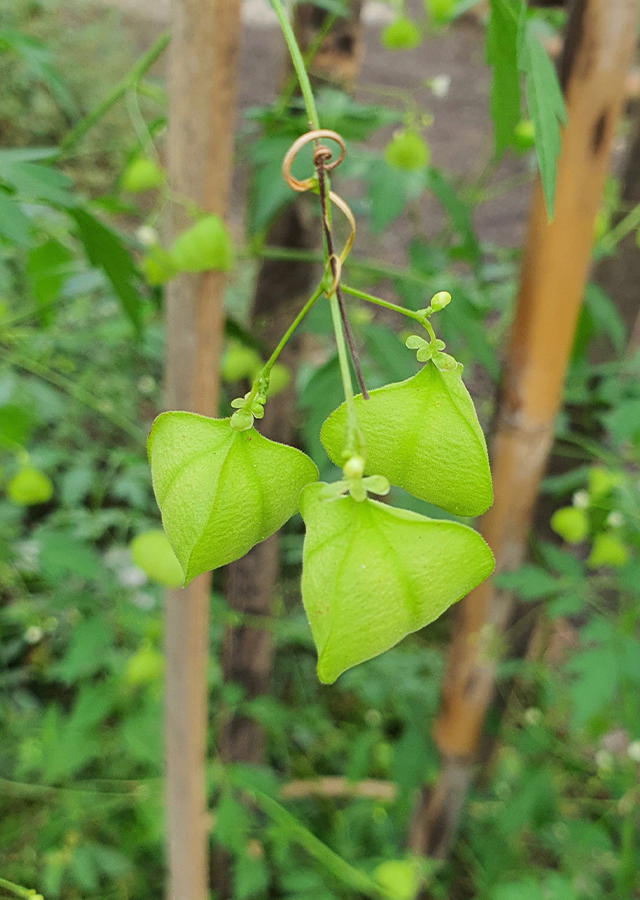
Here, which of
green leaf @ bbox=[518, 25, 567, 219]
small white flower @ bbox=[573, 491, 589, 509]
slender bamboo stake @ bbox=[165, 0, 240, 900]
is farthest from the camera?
small white flower @ bbox=[573, 491, 589, 509]

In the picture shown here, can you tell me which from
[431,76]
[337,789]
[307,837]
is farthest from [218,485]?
[431,76]

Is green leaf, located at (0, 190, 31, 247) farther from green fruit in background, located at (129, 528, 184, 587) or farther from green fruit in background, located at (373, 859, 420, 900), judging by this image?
green fruit in background, located at (373, 859, 420, 900)

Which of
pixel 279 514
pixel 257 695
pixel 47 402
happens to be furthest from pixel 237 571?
pixel 279 514

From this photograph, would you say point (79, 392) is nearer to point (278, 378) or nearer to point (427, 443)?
point (278, 378)

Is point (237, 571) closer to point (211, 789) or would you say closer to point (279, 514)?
point (211, 789)

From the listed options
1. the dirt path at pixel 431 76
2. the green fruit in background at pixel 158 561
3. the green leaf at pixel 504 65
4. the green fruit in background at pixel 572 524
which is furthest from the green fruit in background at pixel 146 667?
the dirt path at pixel 431 76

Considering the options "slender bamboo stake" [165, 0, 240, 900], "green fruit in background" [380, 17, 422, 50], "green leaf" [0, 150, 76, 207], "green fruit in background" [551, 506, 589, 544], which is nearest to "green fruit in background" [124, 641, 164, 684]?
"slender bamboo stake" [165, 0, 240, 900]
